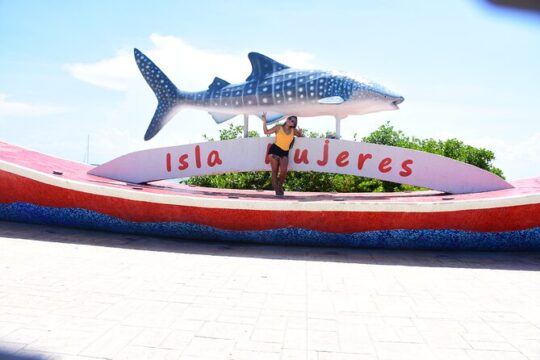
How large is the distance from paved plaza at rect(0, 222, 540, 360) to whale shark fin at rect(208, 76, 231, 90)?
383 centimetres

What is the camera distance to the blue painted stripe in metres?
6.21

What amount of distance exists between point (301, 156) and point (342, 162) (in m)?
0.72

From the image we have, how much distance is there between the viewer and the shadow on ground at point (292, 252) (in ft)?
18.5

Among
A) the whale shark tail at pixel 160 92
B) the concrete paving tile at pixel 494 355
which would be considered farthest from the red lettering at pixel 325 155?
the concrete paving tile at pixel 494 355

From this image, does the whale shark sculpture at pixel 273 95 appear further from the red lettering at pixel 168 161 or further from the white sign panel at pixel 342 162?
the red lettering at pixel 168 161

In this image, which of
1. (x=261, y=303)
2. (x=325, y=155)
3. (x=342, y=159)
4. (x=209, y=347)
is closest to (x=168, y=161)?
(x=325, y=155)

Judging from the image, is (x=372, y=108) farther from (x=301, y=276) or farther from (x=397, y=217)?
(x=301, y=276)

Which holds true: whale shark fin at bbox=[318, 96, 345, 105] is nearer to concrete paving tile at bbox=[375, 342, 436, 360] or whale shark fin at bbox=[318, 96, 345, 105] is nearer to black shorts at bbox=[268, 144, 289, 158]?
black shorts at bbox=[268, 144, 289, 158]

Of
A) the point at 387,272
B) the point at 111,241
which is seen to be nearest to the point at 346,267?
the point at 387,272

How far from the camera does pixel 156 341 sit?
9.74 feet

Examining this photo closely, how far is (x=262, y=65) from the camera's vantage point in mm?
8469

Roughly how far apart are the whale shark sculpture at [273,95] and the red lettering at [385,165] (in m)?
1.21

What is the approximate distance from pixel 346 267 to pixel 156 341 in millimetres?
2875

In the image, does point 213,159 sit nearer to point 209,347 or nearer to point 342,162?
point 342,162
